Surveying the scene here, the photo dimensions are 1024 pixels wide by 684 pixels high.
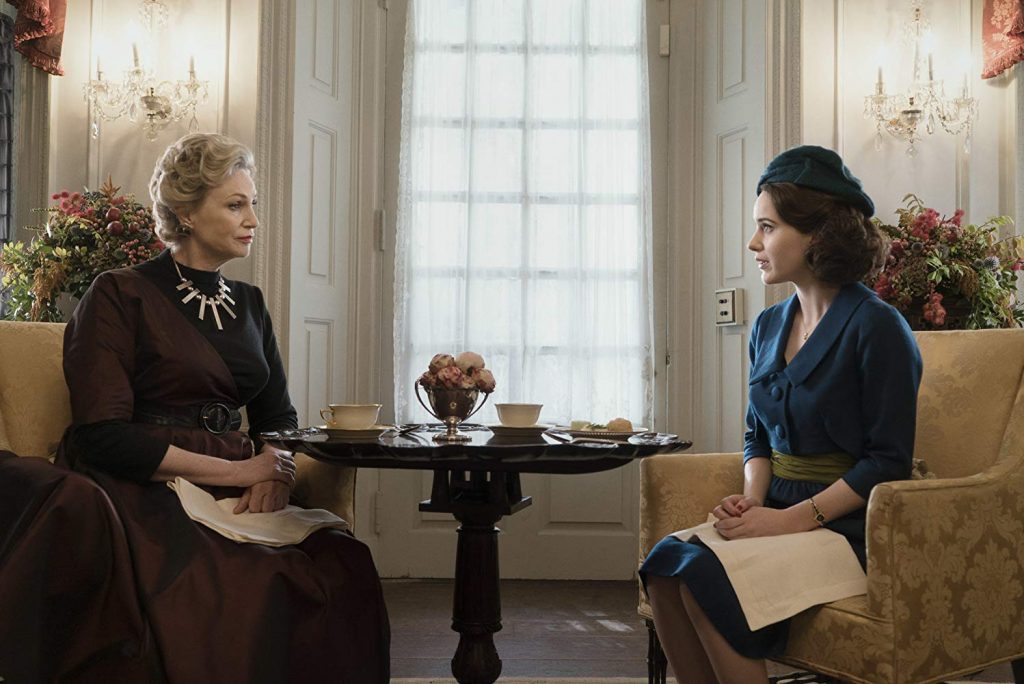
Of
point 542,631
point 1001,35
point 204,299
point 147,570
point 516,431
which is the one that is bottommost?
point 542,631

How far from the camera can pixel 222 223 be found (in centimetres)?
216

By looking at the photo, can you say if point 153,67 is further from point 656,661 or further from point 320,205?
point 656,661

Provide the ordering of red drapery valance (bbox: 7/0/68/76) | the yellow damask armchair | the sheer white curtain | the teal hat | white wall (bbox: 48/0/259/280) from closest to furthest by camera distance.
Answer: the yellow damask armchair < the teal hat < red drapery valance (bbox: 7/0/68/76) < white wall (bbox: 48/0/259/280) < the sheer white curtain

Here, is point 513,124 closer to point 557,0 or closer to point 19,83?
point 557,0

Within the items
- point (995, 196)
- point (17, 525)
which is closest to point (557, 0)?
point (995, 196)

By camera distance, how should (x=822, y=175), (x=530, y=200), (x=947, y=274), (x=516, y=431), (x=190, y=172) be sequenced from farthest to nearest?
1. (x=530, y=200)
2. (x=947, y=274)
3. (x=190, y=172)
4. (x=516, y=431)
5. (x=822, y=175)

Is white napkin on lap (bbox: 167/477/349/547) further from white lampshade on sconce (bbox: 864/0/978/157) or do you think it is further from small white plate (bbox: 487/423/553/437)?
white lampshade on sconce (bbox: 864/0/978/157)

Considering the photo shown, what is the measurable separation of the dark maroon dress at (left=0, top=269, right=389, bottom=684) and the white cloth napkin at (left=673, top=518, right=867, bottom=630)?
2.39 feet

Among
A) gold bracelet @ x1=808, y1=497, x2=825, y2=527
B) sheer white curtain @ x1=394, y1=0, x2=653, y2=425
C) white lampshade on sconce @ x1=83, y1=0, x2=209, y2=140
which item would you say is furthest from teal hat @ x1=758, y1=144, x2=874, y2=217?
white lampshade on sconce @ x1=83, y1=0, x2=209, y2=140

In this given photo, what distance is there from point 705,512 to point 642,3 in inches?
102

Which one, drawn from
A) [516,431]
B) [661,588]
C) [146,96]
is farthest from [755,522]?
[146,96]

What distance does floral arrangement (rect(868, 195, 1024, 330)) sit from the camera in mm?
3119

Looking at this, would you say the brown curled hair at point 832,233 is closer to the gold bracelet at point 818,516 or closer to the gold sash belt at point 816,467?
the gold sash belt at point 816,467

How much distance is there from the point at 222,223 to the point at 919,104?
2.64 meters
